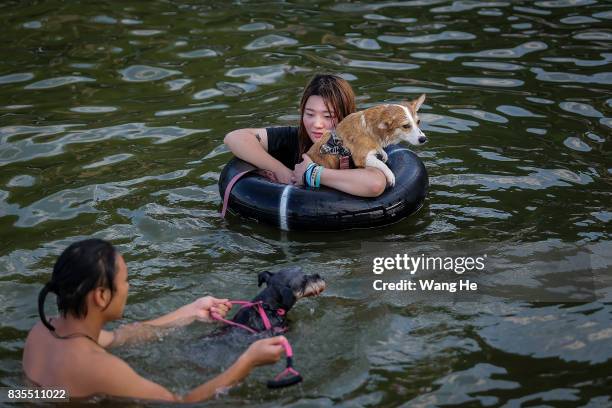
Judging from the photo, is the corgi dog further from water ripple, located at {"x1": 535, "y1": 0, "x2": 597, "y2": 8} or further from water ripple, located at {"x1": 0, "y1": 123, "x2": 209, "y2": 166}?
water ripple, located at {"x1": 535, "y1": 0, "x2": 597, "y2": 8}

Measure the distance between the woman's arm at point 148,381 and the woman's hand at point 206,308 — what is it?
2.23 ft

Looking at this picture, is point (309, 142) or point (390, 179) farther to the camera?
point (309, 142)

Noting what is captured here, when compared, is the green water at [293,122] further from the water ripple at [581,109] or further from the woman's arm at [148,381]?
the woman's arm at [148,381]

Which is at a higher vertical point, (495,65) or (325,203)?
(495,65)

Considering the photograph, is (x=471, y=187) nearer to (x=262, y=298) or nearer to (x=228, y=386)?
(x=262, y=298)

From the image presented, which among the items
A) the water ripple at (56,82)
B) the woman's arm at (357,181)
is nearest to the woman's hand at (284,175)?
the woman's arm at (357,181)

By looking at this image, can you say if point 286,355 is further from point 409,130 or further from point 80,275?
point 409,130

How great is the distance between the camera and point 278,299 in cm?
512

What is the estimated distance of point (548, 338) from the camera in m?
5.12

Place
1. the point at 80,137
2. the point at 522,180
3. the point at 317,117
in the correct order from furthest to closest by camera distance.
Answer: the point at 80,137 < the point at 522,180 < the point at 317,117

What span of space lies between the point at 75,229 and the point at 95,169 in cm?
138

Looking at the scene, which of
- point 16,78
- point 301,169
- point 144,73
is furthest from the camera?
point 144,73

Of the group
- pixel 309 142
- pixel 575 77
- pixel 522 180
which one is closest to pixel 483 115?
pixel 575 77

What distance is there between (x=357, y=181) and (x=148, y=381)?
9.43ft
